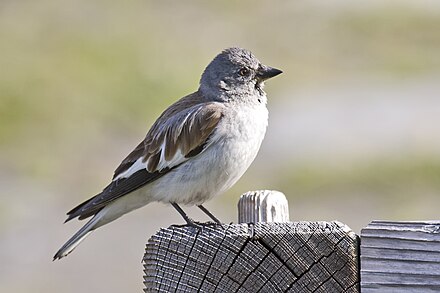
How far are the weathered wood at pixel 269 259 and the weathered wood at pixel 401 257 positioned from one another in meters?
0.08

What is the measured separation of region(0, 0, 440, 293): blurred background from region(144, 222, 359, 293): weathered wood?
8874 millimetres

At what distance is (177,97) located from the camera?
1895cm

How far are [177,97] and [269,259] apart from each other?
15.7 m

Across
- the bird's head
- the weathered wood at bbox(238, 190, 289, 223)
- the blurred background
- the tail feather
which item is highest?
the blurred background

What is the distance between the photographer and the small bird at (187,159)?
6062 millimetres

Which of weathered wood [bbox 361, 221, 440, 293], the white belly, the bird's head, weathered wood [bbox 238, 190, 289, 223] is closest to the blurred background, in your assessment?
the bird's head

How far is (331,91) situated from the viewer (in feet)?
65.6

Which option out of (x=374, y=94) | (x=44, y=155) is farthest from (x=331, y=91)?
(x=44, y=155)

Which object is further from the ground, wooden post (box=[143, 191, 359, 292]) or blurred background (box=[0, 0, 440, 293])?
blurred background (box=[0, 0, 440, 293])

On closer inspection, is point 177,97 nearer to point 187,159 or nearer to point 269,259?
point 187,159

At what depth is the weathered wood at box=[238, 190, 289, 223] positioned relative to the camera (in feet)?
12.7

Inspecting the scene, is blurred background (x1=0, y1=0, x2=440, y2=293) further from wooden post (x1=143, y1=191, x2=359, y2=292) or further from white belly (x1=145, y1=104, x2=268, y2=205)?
wooden post (x1=143, y1=191, x2=359, y2=292)

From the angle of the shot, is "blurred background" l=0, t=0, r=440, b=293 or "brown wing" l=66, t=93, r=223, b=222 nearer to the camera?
"brown wing" l=66, t=93, r=223, b=222

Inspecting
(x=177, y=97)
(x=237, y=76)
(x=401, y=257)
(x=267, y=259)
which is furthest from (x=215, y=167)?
(x=177, y=97)
